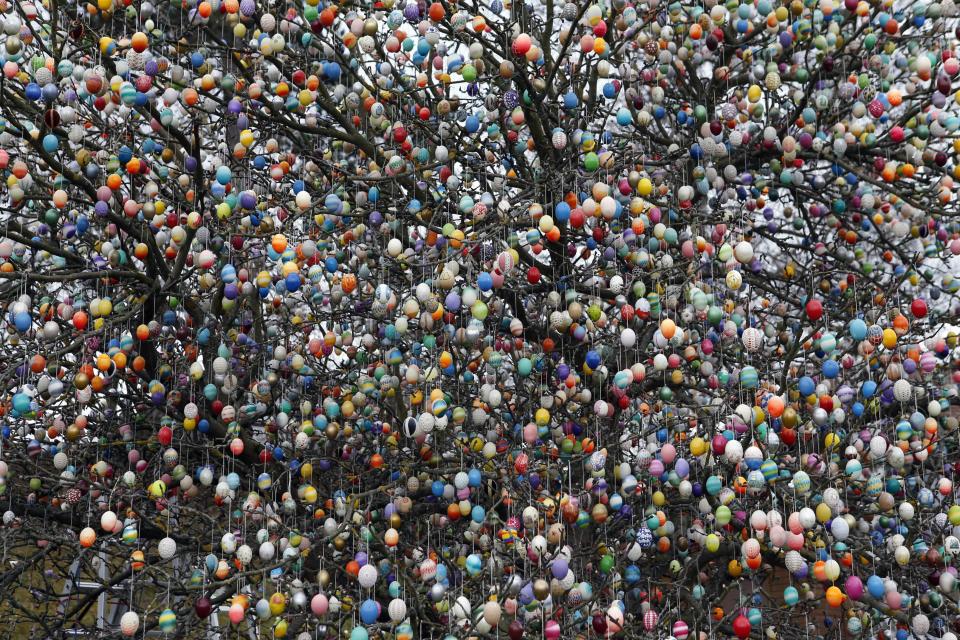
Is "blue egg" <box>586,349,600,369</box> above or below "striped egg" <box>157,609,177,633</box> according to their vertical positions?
above

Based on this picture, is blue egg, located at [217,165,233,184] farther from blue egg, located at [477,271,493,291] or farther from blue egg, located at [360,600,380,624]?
blue egg, located at [360,600,380,624]

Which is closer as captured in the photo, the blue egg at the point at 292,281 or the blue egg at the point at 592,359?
the blue egg at the point at 292,281

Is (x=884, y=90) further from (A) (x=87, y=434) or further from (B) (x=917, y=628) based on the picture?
(A) (x=87, y=434)

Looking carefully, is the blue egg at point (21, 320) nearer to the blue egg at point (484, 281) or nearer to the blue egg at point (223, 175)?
the blue egg at point (223, 175)

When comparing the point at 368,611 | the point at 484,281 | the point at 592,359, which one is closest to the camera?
the point at 368,611

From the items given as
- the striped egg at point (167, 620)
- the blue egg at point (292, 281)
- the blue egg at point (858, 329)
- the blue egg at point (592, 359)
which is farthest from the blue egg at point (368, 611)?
the blue egg at point (858, 329)

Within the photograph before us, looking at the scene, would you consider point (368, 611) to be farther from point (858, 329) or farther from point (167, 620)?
point (858, 329)

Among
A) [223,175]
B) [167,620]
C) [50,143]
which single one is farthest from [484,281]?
[50,143]

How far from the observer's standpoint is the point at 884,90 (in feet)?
18.4

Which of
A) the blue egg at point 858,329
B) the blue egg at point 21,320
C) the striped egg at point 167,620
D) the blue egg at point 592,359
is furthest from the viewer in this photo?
the blue egg at point 592,359

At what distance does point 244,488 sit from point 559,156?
2.47 meters

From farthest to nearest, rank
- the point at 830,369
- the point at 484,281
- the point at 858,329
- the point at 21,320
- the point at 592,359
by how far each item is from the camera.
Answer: the point at 592,359 → the point at 830,369 → the point at 858,329 → the point at 21,320 → the point at 484,281

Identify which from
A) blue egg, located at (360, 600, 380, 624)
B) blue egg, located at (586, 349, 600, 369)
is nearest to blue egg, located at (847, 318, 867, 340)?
blue egg, located at (586, 349, 600, 369)

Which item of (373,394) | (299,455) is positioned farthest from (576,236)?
(299,455)
